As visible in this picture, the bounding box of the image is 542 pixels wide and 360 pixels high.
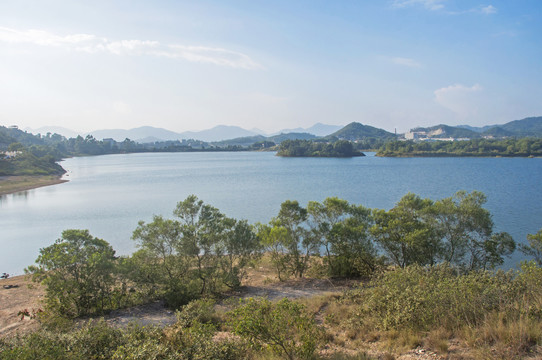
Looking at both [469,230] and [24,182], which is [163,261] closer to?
[469,230]

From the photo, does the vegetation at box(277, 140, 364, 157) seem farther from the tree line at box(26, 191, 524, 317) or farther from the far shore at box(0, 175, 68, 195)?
the tree line at box(26, 191, 524, 317)

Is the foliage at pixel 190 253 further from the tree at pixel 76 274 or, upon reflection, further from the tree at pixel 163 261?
the tree at pixel 76 274

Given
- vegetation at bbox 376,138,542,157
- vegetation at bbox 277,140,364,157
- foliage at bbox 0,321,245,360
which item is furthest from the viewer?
vegetation at bbox 277,140,364,157

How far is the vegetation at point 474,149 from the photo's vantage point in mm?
117375

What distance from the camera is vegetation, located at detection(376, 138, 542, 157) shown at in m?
117

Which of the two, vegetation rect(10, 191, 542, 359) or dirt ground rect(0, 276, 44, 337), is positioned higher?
vegetation rect(10, 191, 542, 359)

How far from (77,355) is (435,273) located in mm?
9401

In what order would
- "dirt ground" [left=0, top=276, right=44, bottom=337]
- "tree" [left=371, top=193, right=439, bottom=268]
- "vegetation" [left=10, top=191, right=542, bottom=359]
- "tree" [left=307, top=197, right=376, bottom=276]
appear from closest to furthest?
"vegetation" [left=10, top=191, right=542, bottom=359] → "dirt ground" [left=0, top=276, right=44, bottom=337] → "tree" [left=371, top=193, right=439, bottom=268] → "tree" [left=307, top=197, right=376, bottom=276]

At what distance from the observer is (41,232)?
32.7 metres

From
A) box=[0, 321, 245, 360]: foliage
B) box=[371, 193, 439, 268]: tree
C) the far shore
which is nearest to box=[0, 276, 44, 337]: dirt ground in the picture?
box=[0, 321, 245, 360]: foliage

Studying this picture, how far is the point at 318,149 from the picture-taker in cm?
15100

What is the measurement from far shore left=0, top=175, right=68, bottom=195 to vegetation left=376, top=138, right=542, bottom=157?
4329 inches

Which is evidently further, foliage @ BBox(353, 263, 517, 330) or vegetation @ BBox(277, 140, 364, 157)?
vegetation @ BBox(277, 140, 364, 157)

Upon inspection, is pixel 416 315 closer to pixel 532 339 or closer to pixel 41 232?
pixel 532 339
